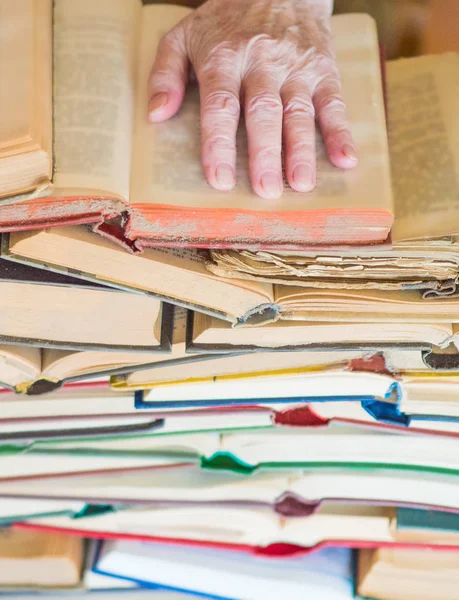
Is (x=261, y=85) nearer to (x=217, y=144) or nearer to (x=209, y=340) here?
(x=217, y=144)

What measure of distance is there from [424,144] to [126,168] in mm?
311

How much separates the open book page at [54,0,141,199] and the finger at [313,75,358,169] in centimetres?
18

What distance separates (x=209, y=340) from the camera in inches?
22.8

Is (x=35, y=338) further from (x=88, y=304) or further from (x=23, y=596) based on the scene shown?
(x=23, y=596)

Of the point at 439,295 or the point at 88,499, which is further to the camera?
the point at 88,499

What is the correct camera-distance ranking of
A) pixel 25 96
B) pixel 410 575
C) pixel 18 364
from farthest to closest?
pixel 410 575 → pixel 18 364 → pixel 25 96

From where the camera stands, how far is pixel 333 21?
2.22 ft

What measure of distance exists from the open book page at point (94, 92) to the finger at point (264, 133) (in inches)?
4.4

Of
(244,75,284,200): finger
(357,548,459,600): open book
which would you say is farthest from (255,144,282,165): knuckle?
(357,548,459,600): open book

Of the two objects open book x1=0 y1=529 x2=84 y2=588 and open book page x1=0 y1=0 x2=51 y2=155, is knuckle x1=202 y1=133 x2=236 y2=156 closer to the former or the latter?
open book page x1=0 y1=0 x2=51 y2=155

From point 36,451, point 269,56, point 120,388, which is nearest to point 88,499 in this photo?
point 36,451

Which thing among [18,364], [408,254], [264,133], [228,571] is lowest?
[228,571]

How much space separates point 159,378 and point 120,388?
0.15 feet

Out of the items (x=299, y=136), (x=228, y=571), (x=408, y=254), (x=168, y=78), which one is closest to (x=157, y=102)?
(x=168, y=78)
